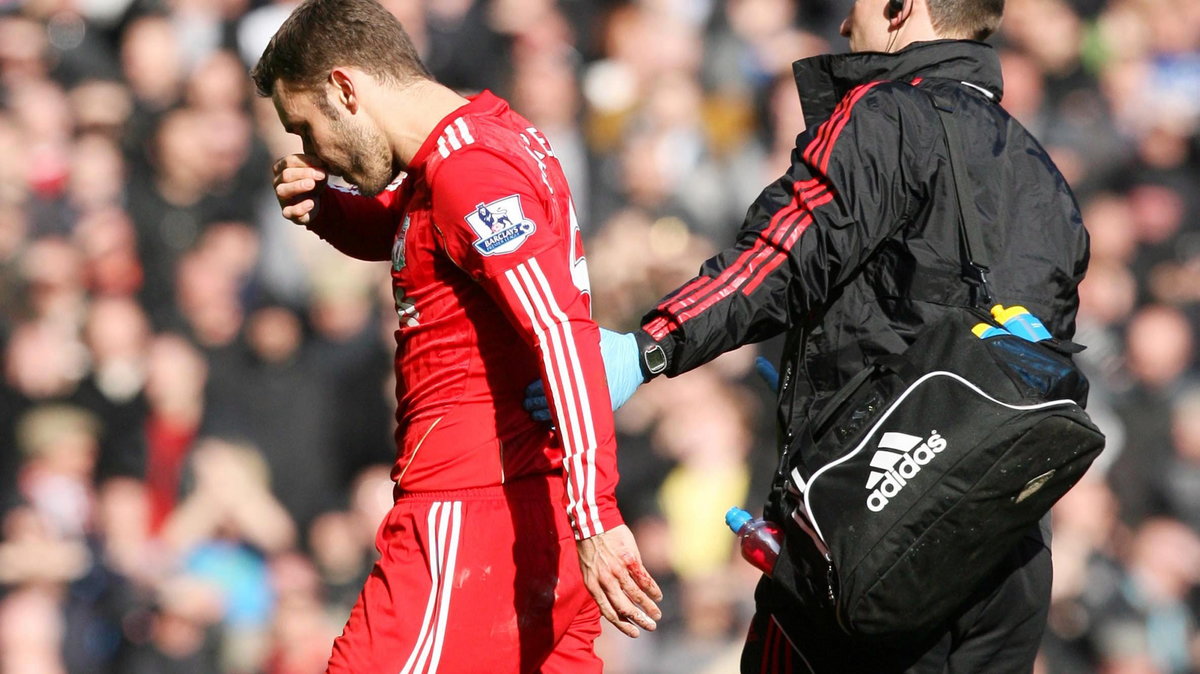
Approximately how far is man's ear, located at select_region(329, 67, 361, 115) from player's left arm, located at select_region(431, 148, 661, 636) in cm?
34

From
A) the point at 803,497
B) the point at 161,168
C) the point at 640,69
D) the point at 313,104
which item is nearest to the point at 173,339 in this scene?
the point at 161,168

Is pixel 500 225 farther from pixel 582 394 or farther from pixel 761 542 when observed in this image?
pixel 761 542

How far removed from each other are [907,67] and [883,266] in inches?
17.8

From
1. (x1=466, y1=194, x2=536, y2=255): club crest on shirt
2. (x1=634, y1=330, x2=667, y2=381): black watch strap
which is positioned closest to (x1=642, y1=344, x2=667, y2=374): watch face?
(x1=634, y1=330, x2=667, y2=381): black watch strap

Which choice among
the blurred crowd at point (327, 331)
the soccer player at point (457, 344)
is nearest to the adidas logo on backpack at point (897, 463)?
the soccer player at point (457, 344)

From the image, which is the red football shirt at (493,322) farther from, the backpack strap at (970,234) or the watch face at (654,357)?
the backpack strap at (970,234)

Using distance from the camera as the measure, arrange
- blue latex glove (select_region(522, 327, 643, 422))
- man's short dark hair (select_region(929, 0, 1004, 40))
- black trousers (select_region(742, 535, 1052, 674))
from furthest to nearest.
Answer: man's short dark hair (select_region(929, 0, 1004, 40)) < black trousers (select_region(742, 535, 1052, 674)) < blue latex glove (select_region(522, 327, 643, 422))

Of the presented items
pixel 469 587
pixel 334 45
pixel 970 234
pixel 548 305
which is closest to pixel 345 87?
pixel 334 45

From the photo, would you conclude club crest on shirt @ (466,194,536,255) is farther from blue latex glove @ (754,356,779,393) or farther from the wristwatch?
blue latex glove @ (754,356,779,393)

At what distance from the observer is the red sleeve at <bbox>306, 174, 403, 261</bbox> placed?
11.8 feet

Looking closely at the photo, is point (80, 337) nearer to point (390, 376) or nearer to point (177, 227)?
point (177, 227)

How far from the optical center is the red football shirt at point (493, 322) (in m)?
2.79

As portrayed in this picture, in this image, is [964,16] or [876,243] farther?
[964,16]

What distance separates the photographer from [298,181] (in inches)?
133
